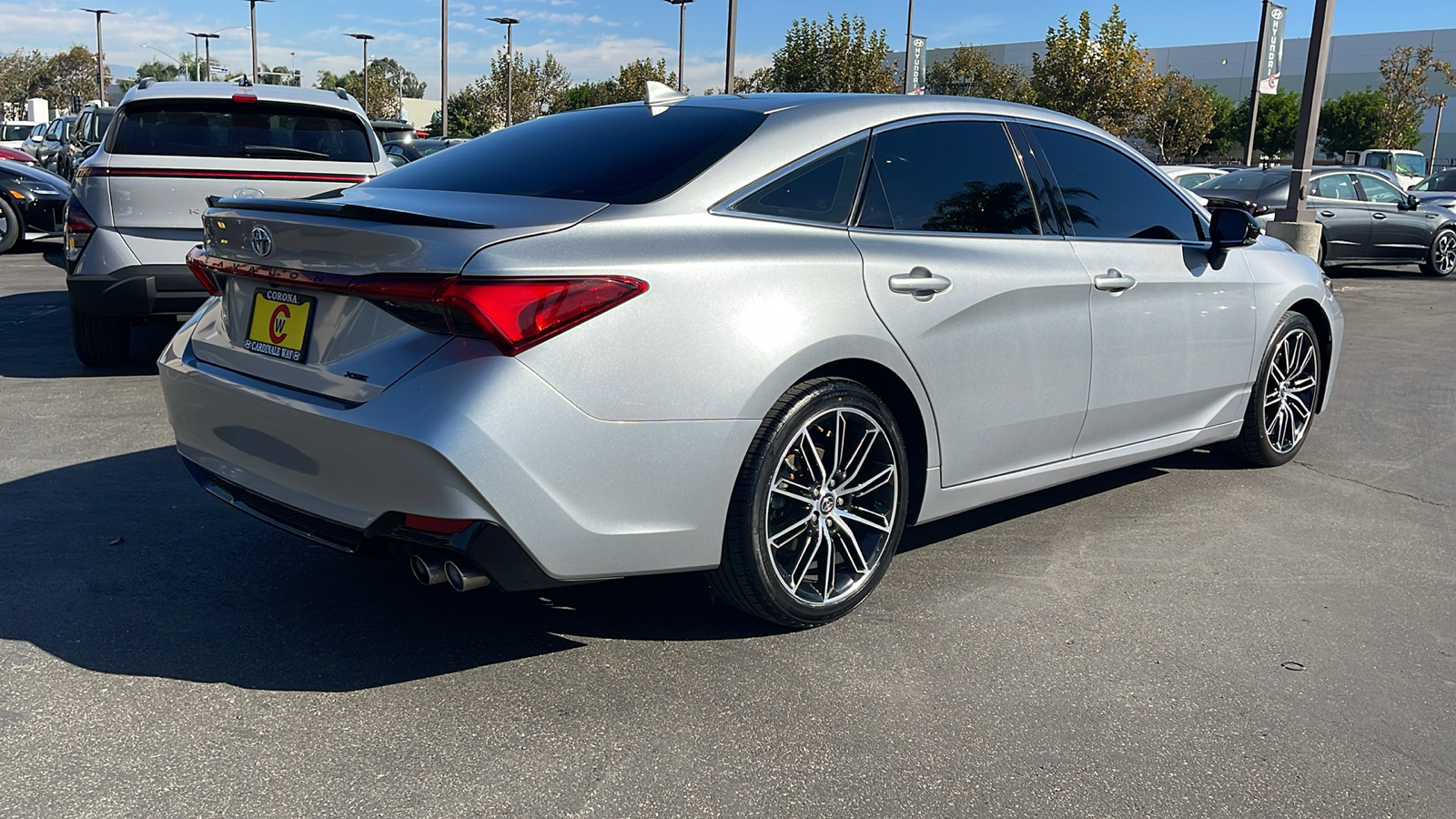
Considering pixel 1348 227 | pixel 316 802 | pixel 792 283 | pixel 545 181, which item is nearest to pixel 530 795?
pixel 316 802

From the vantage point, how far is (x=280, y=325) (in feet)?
10.6

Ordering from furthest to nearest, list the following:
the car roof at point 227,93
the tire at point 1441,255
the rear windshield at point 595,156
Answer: the tire at point 1441,255, the car roof at point 227,93, the rear windshield at point 595,156

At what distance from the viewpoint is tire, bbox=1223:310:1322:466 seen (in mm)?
5469

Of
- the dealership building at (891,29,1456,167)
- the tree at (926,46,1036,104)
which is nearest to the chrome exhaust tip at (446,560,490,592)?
the tree at (926,46,1036,104)

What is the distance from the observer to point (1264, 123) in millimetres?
64562

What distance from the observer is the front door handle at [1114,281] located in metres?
4.35

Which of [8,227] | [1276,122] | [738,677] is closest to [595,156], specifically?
[738,677]

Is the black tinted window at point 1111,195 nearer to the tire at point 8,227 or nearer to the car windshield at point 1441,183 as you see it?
the tire at point 8,227

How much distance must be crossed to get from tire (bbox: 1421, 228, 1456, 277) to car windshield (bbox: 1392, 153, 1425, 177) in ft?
61.8

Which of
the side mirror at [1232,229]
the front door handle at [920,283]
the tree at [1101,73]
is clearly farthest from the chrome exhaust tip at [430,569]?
the tree at [1101,73]

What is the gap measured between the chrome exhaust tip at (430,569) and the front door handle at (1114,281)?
101 inches

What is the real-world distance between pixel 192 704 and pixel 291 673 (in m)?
0.26

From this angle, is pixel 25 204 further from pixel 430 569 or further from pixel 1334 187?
pixel 1334 187

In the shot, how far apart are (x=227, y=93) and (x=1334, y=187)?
47.3ft
